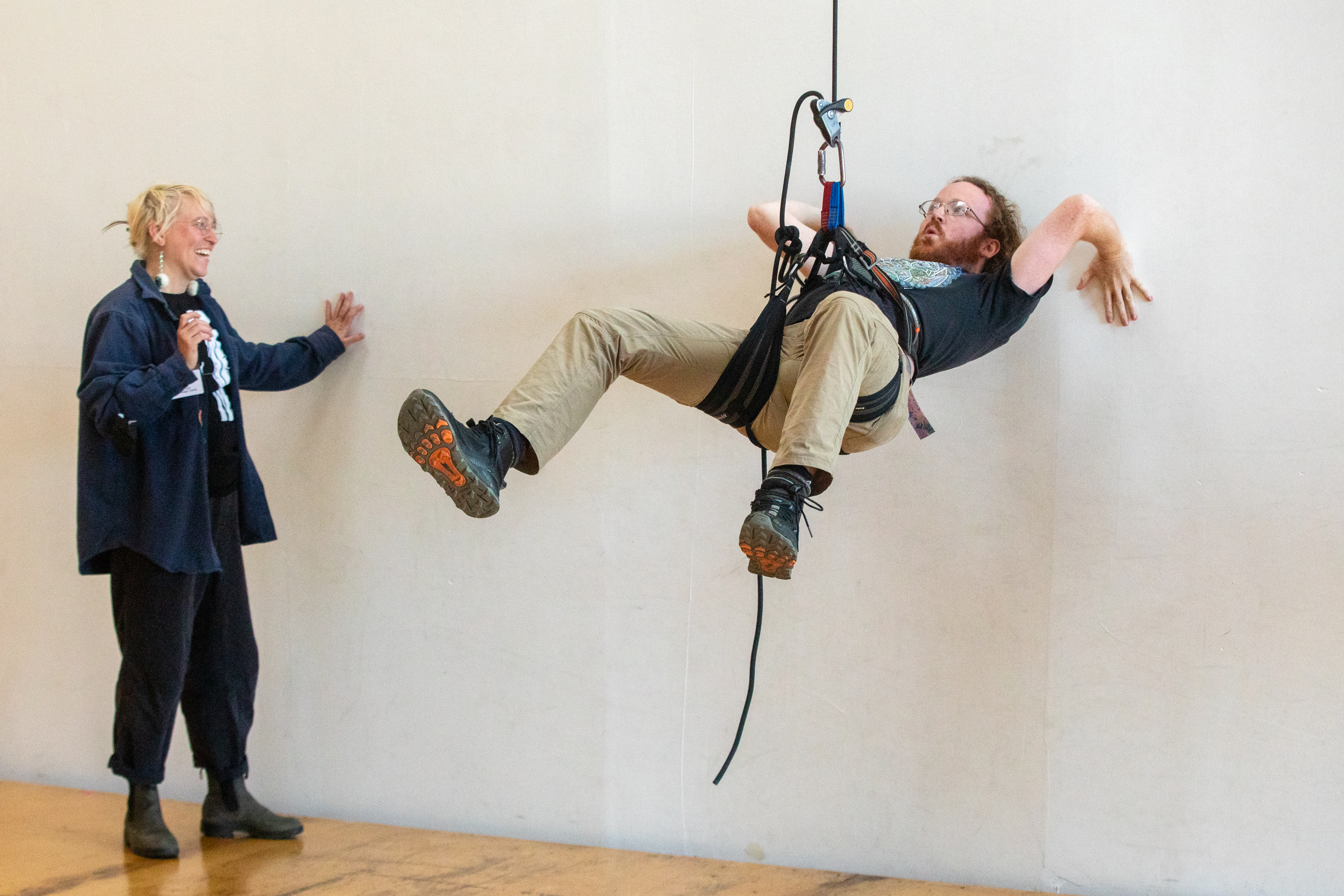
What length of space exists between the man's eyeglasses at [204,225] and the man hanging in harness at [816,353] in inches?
40.5

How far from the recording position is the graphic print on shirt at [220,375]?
2619mm

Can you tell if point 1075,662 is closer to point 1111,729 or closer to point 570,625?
point 1111,729

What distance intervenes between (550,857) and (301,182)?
1979 millimetres

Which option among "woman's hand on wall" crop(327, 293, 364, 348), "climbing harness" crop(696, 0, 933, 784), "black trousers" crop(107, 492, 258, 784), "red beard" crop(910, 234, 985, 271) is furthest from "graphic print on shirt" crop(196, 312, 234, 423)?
"red beard" crop(910, 234, 985, 271)

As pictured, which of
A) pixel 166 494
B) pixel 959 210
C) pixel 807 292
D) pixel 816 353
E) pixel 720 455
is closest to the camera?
pixel 816 353

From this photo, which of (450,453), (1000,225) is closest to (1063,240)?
(1000,225)

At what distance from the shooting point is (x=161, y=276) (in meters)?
2.61

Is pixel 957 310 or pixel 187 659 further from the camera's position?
pixel 187 659

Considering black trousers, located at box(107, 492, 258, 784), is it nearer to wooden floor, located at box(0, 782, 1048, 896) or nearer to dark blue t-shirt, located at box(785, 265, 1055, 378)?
wooden floor, located at box(0, 782, 1048, 896)

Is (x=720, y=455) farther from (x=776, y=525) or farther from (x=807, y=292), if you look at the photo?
(x=776, y=525)

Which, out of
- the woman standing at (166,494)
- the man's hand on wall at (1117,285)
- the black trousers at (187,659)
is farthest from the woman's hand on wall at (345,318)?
the man's hand on wall at (1117,285)

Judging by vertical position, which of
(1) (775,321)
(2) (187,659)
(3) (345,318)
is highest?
(3) (345,318)

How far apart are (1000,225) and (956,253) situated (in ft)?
0.41

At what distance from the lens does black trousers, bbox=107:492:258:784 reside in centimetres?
255
